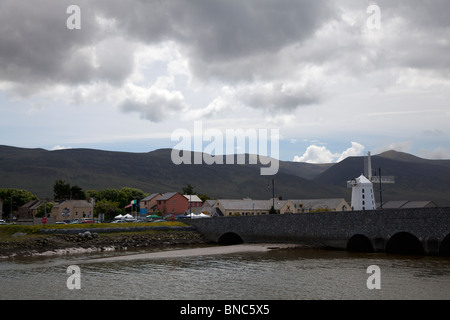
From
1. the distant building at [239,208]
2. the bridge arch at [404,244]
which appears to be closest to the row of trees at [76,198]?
the distant building at [239,208]

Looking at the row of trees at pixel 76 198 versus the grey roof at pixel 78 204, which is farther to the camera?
the row of trees at pixel 76 198

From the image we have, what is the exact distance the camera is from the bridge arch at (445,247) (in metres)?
49.8

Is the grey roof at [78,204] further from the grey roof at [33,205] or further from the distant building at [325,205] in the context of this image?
the distant building at [325,205]

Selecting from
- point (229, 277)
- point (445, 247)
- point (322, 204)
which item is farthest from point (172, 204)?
point (229, 277)

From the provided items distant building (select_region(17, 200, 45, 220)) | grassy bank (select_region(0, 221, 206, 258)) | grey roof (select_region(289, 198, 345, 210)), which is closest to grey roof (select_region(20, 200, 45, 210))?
distant building (select_region(17, 200, 45, 220))

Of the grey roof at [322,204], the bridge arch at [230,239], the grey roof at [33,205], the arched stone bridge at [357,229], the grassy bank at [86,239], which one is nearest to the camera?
the arched stone bridge at [357,229]

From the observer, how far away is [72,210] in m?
108

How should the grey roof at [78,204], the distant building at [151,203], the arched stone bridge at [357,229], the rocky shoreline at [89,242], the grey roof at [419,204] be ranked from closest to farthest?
the arched stone bridge at [357,229], the rocky shoreline at [89,242], the grey roof at [78,204], the grey roof at [419,204], the distant building at [151,203]

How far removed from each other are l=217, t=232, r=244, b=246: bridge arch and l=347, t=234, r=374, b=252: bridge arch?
22358mm

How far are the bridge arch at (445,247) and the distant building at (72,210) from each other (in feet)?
272

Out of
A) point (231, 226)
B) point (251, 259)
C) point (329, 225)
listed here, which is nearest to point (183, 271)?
point (251, 259)

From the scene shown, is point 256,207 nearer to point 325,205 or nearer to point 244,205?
point 244,205

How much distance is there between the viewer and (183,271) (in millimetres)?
42375
